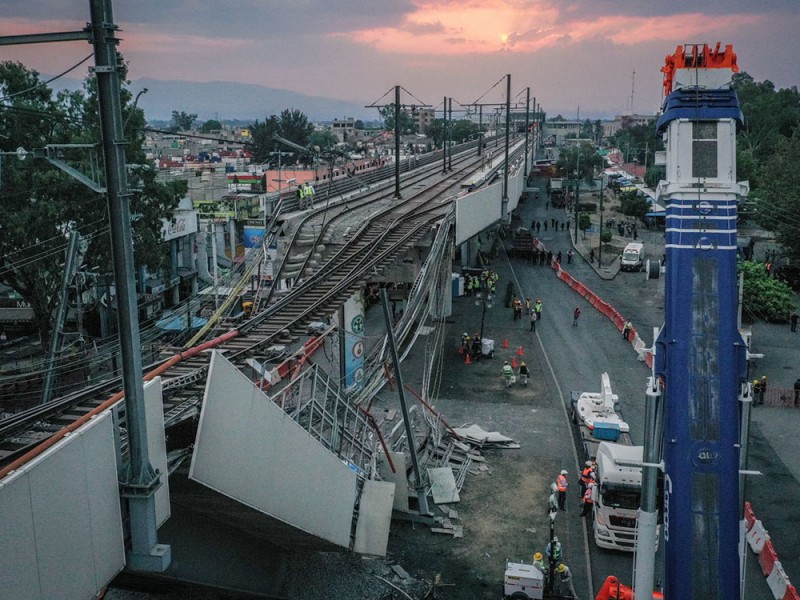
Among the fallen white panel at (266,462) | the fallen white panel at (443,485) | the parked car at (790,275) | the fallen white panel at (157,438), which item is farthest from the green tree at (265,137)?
the fallen white panel at (157,438)

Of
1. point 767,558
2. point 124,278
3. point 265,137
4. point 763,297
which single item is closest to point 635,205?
point 763,297

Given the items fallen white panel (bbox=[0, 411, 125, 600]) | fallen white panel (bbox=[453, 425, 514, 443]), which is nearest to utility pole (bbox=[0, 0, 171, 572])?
fallen white panel (bbox=[0, 411, 125, 600])

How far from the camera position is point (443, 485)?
19.0 m

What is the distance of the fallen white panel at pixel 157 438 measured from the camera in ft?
31.0

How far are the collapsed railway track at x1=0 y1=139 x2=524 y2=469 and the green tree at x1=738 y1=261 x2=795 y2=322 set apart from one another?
14917mm

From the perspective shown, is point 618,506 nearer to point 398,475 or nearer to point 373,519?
point 398,475

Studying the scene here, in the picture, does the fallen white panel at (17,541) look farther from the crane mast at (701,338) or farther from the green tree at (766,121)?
the green tree at (766,121)

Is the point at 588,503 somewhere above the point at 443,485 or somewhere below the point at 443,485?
below

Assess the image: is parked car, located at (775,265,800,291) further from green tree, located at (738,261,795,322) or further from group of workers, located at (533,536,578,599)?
group of workers, located at (533,536,578,599)

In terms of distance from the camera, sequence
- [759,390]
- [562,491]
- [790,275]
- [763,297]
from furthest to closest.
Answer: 1. [790,275]
2. [763,297]
3. [759,390]
4. [562,491]

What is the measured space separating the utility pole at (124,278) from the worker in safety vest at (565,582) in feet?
29.2

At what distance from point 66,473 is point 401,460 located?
32.6ft

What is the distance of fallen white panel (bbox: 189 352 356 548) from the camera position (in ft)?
33.7

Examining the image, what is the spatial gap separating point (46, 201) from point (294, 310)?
1213 cm
